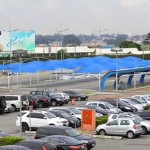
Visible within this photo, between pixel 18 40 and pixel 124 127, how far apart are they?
105 metres

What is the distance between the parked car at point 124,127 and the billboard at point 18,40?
339ft

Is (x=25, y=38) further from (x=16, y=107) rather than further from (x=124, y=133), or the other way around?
(x=124, y=133)

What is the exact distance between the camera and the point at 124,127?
101 ft

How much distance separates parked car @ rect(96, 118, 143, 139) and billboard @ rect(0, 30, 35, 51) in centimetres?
10322

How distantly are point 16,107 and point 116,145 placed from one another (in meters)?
20.6

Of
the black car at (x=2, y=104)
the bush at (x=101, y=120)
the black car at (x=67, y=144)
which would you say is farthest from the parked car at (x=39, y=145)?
the black car at (x=2, y=104)

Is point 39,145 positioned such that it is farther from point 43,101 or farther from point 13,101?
point 43,101

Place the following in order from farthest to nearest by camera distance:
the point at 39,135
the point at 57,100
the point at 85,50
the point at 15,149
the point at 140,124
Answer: the point at 85,50
the point at 57,100
the point at 140,124
the point at 39,135
the point at 15,149

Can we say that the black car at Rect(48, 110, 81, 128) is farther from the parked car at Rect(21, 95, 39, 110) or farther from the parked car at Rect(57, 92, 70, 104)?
the parked car at Rect(57, 92, 70, 104)

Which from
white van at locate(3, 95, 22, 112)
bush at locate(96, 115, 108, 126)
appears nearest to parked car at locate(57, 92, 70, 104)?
white van at locate(3, 95, 22, 112)

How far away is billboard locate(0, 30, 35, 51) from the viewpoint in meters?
133

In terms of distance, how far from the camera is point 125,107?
4459cm

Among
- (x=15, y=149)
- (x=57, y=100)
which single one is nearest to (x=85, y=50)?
(x=57, y=100)

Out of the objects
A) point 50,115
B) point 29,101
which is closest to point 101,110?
point 50,115
